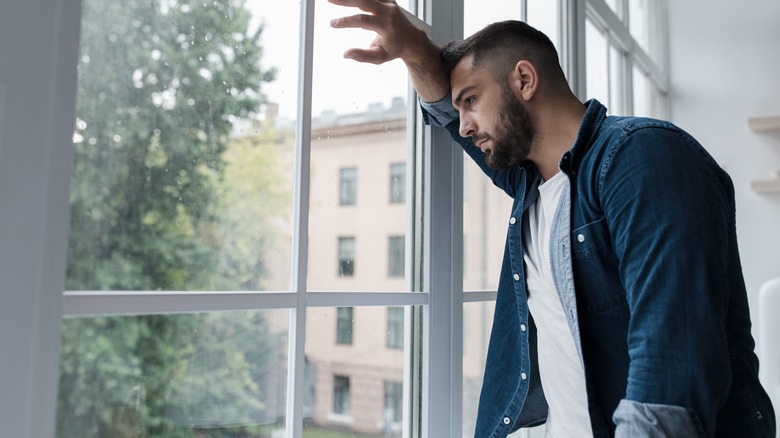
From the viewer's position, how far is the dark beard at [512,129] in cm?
116

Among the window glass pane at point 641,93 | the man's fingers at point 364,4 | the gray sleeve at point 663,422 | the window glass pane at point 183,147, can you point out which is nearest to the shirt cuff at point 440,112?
the man's fingers at point 364,4

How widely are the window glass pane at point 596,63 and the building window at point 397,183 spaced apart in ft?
4.17

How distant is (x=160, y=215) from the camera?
2.62 ft

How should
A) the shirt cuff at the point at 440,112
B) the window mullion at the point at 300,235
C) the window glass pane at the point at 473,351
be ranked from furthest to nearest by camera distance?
the window glass pane at the point at 473,351 → the shirt cuff at the point at 440,112 → the window mullion at the point at 300,235

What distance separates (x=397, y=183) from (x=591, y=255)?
1.36ft

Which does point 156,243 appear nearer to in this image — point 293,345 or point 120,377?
point 120,377

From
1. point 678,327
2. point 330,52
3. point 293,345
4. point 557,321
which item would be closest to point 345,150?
point 330,52

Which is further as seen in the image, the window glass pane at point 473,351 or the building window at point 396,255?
the window glass pane at point 473,351

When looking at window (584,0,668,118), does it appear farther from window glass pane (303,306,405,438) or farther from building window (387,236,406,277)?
window glass pane (303,306,405,438)

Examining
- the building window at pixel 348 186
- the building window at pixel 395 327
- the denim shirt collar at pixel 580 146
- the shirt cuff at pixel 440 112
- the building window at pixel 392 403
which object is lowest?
the building window at pixel 392 403

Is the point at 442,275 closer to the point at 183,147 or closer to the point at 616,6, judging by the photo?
the point at 183,147

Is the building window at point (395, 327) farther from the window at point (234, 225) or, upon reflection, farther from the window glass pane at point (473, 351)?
the window glass pane at point (473, 351)

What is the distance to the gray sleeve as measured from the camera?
812 mm

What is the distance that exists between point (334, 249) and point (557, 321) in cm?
41
